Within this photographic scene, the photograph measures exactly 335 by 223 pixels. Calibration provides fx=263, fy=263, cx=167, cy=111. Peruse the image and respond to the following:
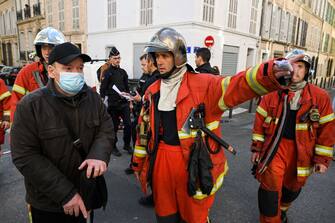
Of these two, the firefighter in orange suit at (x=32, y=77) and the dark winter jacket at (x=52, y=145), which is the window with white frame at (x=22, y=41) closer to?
the firefighter in orange suit at (x=32, y=77)

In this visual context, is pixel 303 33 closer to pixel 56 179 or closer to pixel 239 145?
pixel 239 145

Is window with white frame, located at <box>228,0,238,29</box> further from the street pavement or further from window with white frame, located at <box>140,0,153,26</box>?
the street pavement

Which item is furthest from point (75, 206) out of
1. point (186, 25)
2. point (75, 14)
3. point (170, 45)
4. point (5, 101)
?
point (75, 14)

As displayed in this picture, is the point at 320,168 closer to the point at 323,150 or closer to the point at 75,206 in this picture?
the point at 323,150

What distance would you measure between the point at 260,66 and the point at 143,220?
237 cm

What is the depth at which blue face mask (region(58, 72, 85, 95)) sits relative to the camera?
71.4 inches

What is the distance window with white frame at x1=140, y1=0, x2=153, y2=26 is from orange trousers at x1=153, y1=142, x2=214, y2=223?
1284 centimetres

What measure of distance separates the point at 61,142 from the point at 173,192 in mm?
981

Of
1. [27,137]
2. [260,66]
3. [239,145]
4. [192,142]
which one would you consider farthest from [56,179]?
[239,145]

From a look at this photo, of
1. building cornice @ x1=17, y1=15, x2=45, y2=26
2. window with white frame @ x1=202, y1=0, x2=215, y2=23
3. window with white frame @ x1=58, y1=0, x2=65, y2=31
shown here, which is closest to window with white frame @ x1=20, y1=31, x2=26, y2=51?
building cornice @ x1=17, y1=15, x2=45, y2=26

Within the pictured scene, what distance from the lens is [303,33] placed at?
24.7 meters

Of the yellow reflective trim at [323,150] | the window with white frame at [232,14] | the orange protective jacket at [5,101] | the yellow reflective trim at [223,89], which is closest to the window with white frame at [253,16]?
the window with white frame at [232,14]

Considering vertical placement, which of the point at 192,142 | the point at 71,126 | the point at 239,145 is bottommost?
the point at 239,145

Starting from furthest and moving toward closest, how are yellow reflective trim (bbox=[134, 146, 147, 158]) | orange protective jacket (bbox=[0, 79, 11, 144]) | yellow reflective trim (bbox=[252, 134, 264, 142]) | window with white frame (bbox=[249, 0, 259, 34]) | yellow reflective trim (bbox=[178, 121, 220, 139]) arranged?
window with white frame (bbox=[249, 0, 259, 34]) → orange protective jacket (bbox=[0, 79, 11, 144]) → yellow reflective trim (bbox=[252, 134, 264, 142]) → yellow reflective trim (bbox=[134, 146, 147, 158]) → yellow reflective trim (bbox=[178, 121, 220, 139])
